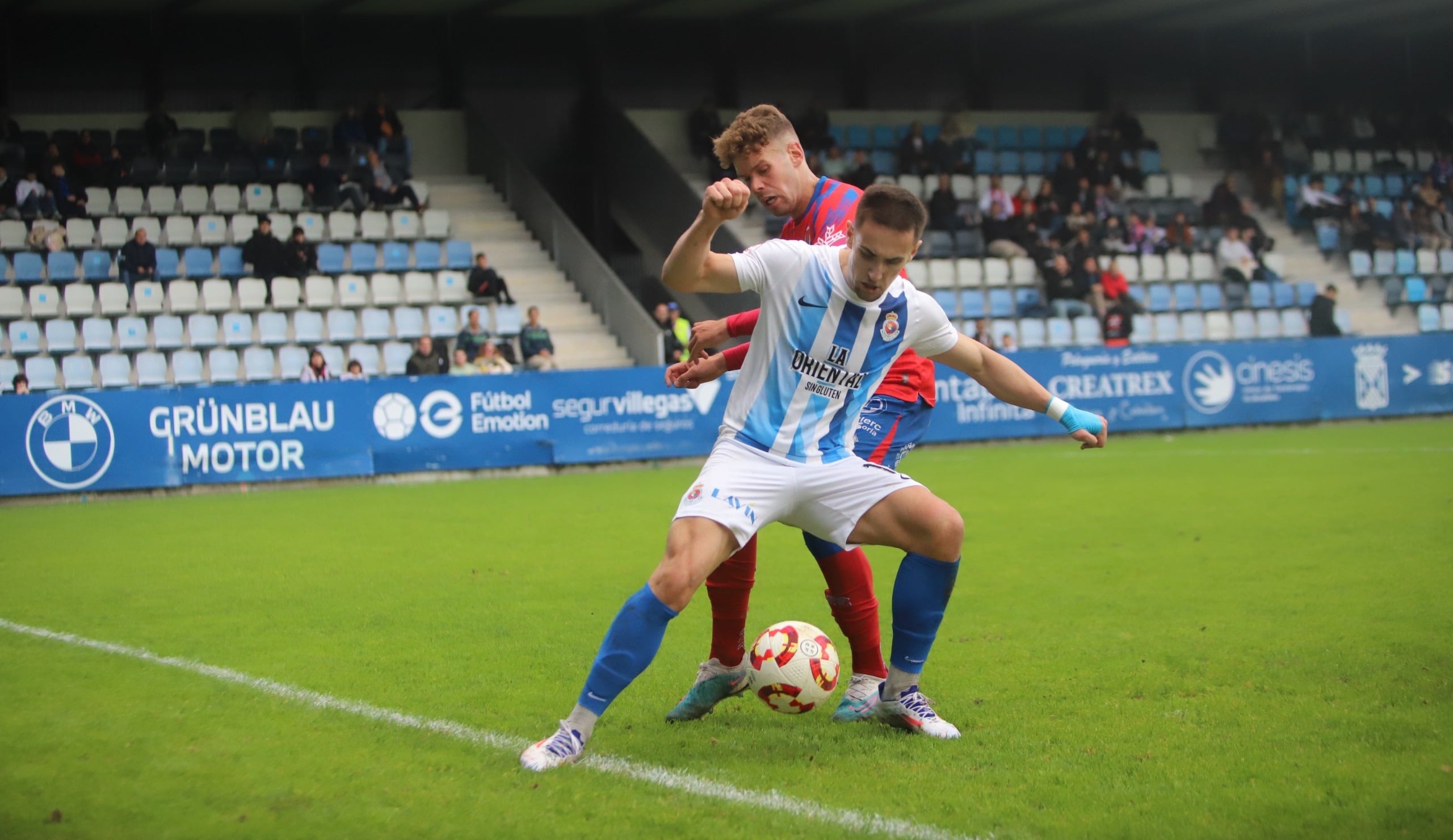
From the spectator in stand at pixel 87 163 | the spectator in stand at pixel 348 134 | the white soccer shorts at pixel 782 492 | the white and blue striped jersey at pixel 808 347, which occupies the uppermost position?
the spectator in stand at pixel 348 134

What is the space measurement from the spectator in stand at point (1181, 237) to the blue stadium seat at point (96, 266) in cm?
1886

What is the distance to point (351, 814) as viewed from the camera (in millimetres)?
3967

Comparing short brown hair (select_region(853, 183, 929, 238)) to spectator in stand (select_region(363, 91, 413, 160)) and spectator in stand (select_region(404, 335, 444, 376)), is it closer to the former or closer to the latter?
spectator in stand (select_region(404, 335, 444, 376))

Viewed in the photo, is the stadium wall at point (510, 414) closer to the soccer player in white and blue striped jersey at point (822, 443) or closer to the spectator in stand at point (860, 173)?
the spectator in stand at point (860, 173)

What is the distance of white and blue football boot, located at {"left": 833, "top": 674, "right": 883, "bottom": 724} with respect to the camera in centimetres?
524

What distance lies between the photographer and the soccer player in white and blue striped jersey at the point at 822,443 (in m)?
4.48

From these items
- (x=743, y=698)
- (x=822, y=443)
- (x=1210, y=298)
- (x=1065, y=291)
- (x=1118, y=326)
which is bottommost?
(x=743, y=698)

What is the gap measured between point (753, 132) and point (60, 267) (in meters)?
17.5

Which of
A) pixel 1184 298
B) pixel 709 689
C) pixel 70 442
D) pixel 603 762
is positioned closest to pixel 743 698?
pixel 709 689

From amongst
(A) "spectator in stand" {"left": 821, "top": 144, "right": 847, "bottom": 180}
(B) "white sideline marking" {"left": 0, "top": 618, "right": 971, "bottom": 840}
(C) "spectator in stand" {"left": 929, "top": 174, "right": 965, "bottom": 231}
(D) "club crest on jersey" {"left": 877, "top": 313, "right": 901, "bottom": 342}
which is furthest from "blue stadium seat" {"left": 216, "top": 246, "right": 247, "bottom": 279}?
(D) "club crest on jersey" {"left": 877, "top": 313, "right": 901, "bottom": 342}

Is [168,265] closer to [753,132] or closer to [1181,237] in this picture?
[753,132]

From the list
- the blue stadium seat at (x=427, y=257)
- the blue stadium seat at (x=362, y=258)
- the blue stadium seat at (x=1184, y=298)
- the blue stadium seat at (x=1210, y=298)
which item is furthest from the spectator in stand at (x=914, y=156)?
the blue stadium seat at (x=362, y=258)

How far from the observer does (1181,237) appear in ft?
87.8

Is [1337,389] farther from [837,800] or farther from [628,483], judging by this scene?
[837,800]
